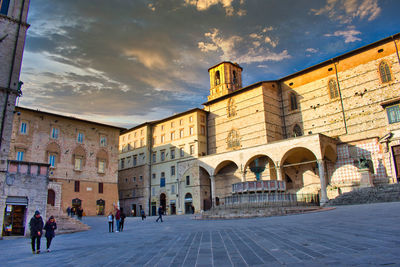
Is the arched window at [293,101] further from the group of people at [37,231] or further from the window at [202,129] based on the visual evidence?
the group of people at [37,231]

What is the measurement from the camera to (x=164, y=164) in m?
42.3

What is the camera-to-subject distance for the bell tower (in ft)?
151

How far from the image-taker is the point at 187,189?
37906 millimetres

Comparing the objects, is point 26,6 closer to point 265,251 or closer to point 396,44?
point 265,251

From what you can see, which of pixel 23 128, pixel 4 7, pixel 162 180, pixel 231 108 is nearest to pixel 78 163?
pixel 23 128

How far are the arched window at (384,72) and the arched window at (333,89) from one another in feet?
14.2

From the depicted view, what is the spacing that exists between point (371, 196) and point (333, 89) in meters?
14.7

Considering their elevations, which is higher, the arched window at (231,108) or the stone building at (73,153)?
the arched window at (231,108)

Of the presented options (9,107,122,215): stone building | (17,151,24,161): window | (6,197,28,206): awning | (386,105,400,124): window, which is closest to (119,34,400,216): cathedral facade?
(386,105,400,124): window

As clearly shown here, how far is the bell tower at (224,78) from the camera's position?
151 feet

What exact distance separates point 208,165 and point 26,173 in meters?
21.7

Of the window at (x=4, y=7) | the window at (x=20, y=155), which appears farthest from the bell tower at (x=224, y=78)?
the window at (x=4, y=7)

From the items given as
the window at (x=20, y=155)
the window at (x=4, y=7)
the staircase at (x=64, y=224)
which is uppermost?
the window at (x=4, y=7)

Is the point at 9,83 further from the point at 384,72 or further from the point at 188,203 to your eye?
the point at 384,72
